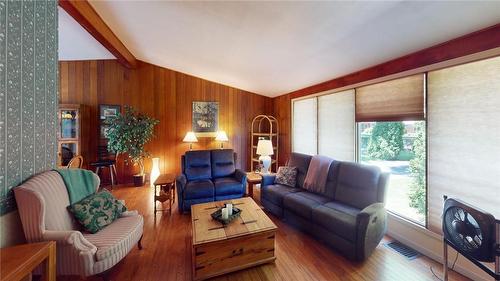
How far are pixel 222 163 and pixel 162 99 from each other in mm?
2644

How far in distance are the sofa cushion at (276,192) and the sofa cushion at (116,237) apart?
6.15 ft

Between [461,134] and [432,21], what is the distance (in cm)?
112

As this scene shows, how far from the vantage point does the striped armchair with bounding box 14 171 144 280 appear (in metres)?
1.59

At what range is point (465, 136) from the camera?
197 cm

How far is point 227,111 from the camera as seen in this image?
5.72 meters

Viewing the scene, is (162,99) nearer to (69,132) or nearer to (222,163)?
(69,132)

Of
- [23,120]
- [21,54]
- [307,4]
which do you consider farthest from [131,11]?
[307,4]

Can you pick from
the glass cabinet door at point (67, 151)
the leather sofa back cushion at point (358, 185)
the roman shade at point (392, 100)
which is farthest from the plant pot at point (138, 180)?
the roman shade at point (392, 100)

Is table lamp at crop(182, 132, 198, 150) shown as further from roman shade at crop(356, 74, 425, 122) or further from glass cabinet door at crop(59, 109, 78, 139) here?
roman shade at crop(356, 74, 425, 122)

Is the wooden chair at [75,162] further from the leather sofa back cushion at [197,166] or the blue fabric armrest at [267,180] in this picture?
the blue fabric armrest at [267,180]

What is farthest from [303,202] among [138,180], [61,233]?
[138,180]

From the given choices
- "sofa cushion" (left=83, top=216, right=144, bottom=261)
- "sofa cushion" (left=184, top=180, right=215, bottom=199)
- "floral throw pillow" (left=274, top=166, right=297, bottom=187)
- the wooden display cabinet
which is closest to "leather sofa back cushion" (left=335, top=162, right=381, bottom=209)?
"floral throw pillow" (left=274, top=166, right=297, bottom=187)

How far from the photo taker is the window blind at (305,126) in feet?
14.3

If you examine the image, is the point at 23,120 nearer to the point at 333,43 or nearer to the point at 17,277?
the point at 17,277
